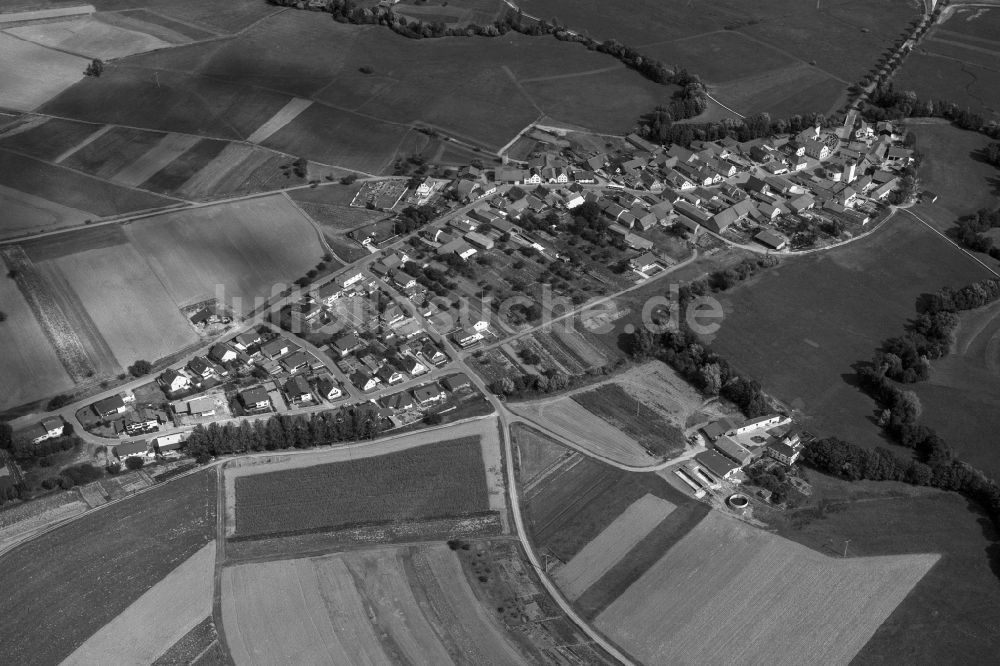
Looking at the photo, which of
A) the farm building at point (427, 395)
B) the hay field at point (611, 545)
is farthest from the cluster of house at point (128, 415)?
the hay field at point (611, 545)

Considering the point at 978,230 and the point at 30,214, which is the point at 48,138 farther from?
the point at 978,230

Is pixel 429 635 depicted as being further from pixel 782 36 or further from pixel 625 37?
pixel 782 36

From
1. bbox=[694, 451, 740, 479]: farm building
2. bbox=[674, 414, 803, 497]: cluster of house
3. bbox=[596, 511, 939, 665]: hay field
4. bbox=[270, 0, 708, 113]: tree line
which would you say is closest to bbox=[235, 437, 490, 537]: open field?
bbox=[596, 511, 939, 665]: hay field

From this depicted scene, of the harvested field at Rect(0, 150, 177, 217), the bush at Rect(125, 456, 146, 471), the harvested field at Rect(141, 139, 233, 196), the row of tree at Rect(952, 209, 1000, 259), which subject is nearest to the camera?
the bush at Rect(125, 456, 146, 471)

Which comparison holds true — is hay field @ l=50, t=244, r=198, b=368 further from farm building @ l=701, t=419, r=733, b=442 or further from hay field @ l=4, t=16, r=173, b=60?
hay field @ l=4, t=16, r=173, b=60

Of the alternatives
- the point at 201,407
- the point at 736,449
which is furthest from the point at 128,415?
the point at 736,449

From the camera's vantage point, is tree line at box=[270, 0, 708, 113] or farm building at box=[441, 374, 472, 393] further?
tree line at box=[270, 0, 708, 113]

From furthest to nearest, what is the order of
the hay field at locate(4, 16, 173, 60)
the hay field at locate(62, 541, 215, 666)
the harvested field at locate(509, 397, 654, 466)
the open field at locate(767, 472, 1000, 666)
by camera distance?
the hay field at locate(4, 16, 173, 60)
the harvested field at locate(509, 397, 654, 466)
the open field at locate(767, 472, 1000, 666)
the hay field at locate(62, 541, 215, 666)

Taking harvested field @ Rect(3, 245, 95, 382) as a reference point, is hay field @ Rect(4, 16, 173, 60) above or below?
above
